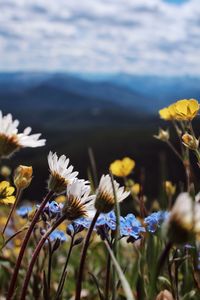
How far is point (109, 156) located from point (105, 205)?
90907mm

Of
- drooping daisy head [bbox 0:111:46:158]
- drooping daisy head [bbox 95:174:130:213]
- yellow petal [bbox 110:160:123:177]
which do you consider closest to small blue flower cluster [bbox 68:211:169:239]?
drooping daisy head [bbox 95:174:130:213]

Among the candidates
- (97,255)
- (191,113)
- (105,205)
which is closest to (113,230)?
(105,205)

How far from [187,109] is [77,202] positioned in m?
0.75

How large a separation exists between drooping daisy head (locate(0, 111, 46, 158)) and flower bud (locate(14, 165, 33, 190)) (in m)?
0.45

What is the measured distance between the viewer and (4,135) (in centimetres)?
148

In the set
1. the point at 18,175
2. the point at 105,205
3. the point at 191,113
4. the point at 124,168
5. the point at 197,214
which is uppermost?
the point at 124,168

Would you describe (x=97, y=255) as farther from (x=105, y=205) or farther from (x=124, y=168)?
(x=105, y=205)

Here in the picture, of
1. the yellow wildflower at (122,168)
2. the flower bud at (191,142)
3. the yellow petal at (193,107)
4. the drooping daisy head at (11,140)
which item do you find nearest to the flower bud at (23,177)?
the drooping daisy head at (11,140)

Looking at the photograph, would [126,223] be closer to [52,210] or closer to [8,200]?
[52,210]

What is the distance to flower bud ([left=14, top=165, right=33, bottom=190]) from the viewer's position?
6.34 feet

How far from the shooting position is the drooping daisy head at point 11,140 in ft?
4.81

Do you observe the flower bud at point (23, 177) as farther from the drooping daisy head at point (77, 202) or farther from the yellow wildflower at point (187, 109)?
the yellow wildflower at point (187, 109)

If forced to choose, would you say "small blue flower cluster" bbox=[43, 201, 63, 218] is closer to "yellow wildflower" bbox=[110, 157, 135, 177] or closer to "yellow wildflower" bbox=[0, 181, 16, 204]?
"yellow wildflower" bbox=[0, 181, 16, 204]

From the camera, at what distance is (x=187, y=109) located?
7.07 feet
